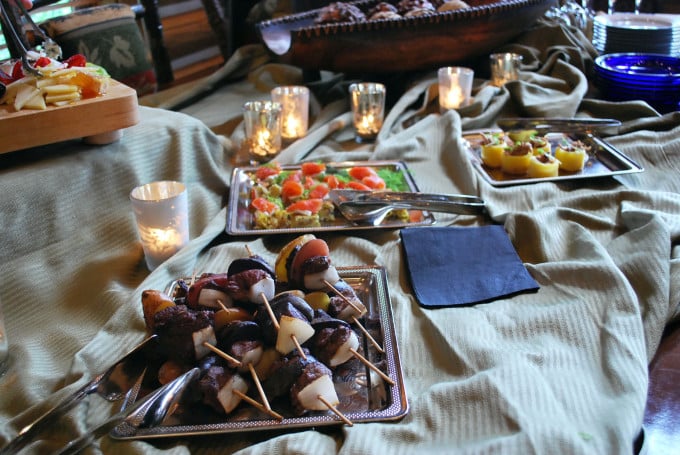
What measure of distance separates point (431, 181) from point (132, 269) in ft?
2.17

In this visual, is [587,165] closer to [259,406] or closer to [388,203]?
[388,203]

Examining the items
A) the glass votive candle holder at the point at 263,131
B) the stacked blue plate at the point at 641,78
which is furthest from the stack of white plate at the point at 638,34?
the glass votive candle holder at the point at 263,131

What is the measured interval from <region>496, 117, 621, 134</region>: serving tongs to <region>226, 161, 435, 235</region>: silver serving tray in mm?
382

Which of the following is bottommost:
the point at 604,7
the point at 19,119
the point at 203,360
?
the point at 604,7

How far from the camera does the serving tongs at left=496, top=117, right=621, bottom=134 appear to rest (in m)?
1.52

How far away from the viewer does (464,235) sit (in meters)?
1.10

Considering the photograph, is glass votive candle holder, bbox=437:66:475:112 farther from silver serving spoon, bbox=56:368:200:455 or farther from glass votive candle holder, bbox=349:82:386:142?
silver serving spoon, bbox=56:368:200:455

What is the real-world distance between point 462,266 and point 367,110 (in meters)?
0.72

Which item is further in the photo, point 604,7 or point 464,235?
point 604,7

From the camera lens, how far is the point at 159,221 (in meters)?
1.04

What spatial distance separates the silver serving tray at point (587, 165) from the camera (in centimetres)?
131

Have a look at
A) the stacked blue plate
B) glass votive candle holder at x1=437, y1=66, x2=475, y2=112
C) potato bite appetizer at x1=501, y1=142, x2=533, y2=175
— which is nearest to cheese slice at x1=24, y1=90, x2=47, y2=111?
potato bite appetizer at x1=501, y1=142, x2=533, y2=175

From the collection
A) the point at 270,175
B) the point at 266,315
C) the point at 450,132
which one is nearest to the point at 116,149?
the point at 270,175

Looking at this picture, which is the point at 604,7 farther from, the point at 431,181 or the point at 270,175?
the point at 270,175
